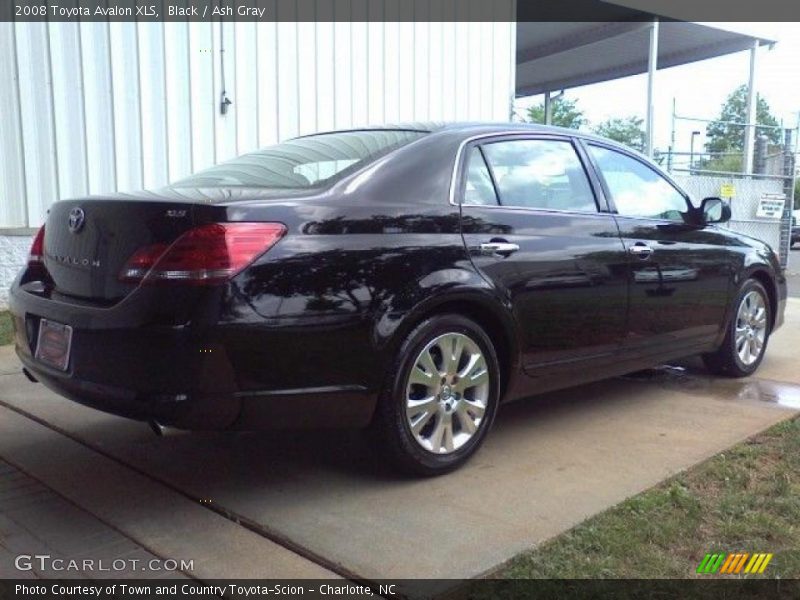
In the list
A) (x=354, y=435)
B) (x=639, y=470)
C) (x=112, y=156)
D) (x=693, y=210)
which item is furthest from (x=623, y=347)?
(x=112, y=156)

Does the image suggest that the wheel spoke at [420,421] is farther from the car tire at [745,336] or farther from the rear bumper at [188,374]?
the car tire at [745,336]

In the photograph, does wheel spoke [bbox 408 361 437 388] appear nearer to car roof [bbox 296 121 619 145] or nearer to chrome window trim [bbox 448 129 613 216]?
chrome window trim [bbox 448 129 613 216]

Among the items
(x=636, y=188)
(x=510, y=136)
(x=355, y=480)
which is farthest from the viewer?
(x=636, y=188)

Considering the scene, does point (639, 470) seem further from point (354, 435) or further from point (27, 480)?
point (27, 480)

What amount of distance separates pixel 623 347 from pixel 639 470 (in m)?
0.92

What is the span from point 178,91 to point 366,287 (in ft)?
20.3

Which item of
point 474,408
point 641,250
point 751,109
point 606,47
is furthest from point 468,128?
point 606,47

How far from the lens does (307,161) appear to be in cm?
369

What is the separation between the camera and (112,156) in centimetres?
803

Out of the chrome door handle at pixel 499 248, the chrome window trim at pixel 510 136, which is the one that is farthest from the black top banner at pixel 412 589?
the chrome window trim at pixel 510 136

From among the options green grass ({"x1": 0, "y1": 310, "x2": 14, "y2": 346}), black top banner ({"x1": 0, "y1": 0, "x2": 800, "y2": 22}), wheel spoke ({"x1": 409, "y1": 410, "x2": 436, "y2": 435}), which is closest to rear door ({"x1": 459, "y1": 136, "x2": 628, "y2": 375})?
wheel spoke ({"x1": 409, "y1": 410, "x2": 436, "y2": 435})

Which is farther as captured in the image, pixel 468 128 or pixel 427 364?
pixel 468 128

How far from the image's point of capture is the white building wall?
749cm

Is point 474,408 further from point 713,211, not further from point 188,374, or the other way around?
point 713,211
